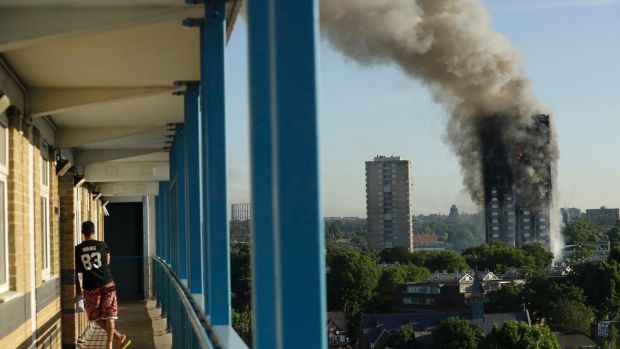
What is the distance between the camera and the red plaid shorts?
5980 millimetres

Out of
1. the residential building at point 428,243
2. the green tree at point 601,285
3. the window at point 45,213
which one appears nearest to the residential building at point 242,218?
the window at point 45,213

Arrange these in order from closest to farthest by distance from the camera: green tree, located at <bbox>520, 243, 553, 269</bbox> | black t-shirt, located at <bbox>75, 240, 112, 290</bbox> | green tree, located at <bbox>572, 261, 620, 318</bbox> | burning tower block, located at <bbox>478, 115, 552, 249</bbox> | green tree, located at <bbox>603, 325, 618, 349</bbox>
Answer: black t-shirt, located at <bbox>75, 240, 112, 290</bbox> → green tree, located at <bbox>603, 325, 618, 349</bbox> → green tree, located at <bbox>572, 261, 620, 318</bbox> → green tree, located at <bbox>520, 243, 553, 269</bbox> → burning tower block, located at <bbox>478, 115, 552, 249</bbox>

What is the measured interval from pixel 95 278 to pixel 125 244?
41.1ft

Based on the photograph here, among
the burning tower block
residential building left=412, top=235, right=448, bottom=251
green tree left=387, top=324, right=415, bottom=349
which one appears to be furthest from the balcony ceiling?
the burning tower block

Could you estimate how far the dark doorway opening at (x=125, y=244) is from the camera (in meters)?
18.1

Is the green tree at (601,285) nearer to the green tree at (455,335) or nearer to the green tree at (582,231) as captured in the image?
the green tree at (582,231)

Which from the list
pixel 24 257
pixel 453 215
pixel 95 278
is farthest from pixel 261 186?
pixel 453 215

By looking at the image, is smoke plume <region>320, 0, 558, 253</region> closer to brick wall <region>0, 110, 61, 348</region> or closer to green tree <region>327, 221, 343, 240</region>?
green tree <region>327, 221, 343, 240</region>

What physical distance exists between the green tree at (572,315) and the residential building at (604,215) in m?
12.6

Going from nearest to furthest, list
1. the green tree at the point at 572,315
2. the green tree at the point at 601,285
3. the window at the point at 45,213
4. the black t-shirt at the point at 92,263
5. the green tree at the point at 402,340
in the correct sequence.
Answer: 1. the black t-shirt at the point at 92,263
2. the window at the point at 45,213
3. the green tree at the point at 402,340
4. the green tree at the point at 572,315
5. the green tree at the point at 601,285

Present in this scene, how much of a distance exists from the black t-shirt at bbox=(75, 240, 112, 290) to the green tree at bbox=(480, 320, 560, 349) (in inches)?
1917

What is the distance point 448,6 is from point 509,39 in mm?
15355

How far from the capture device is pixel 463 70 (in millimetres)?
76625

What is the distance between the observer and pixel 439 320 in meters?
58.9
